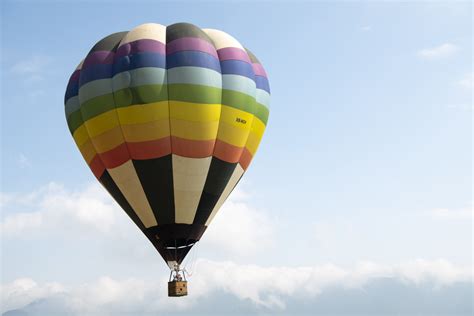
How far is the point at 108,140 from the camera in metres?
24.7

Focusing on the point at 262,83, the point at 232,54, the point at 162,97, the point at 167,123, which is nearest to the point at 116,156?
the point at 167,123

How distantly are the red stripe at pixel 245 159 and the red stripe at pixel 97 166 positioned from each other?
250 inches

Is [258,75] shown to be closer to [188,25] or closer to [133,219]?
[188,25]

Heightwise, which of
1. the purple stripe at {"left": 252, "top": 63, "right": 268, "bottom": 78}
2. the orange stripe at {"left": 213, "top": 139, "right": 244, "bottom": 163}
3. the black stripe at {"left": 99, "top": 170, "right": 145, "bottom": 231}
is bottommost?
the black stripe at {"left": 99, "top": 170, "right": 145, "bottom": 231}

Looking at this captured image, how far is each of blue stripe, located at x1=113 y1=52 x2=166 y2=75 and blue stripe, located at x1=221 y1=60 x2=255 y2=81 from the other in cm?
275

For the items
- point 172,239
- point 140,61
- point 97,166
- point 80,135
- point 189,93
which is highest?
point 140,61

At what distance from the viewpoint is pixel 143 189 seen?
80.9 feet

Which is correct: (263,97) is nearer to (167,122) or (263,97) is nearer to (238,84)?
(238,84)

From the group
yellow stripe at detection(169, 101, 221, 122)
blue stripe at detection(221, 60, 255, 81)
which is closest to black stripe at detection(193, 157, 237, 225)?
yellow stripe at detection(169, 101, 221, 122)

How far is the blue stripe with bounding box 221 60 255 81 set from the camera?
2527cm

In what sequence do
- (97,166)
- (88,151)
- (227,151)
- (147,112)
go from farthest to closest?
(88,151) → (97,166) → (227,151) → (147,112)

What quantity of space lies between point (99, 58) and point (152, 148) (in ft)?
16.0

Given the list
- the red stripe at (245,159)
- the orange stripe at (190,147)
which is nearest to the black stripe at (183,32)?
the orange stripe at (190,147)

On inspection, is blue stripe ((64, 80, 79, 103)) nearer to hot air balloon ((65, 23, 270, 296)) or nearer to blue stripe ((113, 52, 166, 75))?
hot air balloon ((65, 23, 270, 296))
